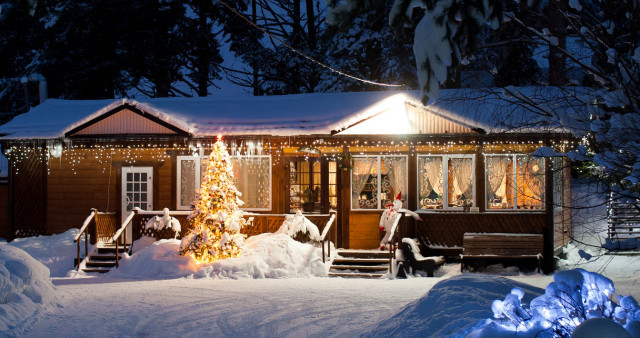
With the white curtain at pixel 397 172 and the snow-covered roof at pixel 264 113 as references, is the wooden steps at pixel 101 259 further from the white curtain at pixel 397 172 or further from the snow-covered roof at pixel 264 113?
the white curtain at pixel 397 172

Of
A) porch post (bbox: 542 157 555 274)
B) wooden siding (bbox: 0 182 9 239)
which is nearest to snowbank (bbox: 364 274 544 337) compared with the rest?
porch post (bbox: 542 157 555 274)

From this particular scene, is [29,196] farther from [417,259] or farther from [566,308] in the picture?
[566,308]

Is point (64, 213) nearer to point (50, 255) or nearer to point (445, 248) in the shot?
point (50, 255)

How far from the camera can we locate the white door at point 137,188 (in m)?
19.6

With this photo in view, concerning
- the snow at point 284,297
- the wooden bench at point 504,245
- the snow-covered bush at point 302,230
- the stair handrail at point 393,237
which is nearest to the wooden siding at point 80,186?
the snow at point 284,297

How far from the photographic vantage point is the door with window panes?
18.5 metres

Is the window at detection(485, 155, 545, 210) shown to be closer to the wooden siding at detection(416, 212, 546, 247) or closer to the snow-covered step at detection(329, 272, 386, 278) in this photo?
the wooden siding at detection(416, 212, 546, 247)

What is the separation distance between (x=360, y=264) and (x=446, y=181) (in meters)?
3.57

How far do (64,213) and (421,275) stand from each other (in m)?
11.5

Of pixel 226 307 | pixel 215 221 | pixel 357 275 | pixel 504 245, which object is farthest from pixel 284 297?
pixel 504 245

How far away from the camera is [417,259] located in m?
15.7

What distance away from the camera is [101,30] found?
3062cm

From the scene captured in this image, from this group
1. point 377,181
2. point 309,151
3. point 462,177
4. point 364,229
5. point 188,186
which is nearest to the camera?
point 462,177

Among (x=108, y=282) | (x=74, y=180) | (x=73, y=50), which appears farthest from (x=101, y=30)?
(x=108, y=282)
